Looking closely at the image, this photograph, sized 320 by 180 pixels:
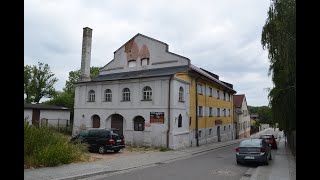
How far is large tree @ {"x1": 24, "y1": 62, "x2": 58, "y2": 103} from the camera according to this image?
56594 mm

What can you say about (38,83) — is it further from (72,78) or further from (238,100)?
(238,100)

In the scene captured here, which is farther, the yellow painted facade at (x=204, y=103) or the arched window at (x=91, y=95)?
the arched window at (x=91, y=95)

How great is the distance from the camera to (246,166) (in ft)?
57.9

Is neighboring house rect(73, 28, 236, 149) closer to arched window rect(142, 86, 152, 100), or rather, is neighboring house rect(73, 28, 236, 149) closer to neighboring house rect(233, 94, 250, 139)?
arched window rect(142, 86, 152, 100)

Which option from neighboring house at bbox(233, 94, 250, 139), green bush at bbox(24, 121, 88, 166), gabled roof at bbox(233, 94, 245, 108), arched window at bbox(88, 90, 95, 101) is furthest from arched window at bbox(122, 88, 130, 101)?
gabled roof at bbox(233, 94, 245, 108)

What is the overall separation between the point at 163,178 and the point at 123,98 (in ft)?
57.7

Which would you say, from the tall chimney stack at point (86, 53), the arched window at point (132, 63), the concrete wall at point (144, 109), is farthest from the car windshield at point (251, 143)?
the tall chimney stack at point (86, 53)

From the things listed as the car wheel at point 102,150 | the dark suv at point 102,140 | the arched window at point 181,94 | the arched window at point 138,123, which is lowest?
the car wheel at point 102,150

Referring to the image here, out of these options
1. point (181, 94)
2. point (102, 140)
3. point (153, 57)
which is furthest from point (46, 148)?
point (153, 57)

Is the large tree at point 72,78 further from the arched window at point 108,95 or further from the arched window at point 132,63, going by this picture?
the arched window at point 108,95

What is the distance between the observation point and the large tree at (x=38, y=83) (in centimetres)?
5659
